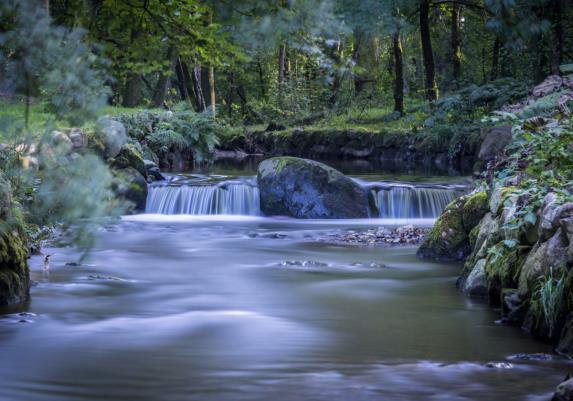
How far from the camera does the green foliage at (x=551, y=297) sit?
257 inches

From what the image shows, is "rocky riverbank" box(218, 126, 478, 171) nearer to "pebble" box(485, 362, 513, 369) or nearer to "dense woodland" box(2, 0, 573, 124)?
"dense woodland" box(2, 0, 573, 124)

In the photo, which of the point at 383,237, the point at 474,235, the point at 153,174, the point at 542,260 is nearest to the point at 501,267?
the point at 542,260

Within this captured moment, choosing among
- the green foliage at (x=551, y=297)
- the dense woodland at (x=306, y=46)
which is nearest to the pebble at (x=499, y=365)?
the green foliage at (x=551, y=297)

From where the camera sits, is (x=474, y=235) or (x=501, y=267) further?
(x=474, y=235)

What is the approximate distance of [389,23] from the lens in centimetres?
2511

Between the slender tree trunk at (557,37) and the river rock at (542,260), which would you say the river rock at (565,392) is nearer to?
the river rock at (542,260)

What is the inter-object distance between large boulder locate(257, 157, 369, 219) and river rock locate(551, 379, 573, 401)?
1117 cm

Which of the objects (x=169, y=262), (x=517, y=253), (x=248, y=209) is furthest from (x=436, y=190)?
(x=517, y=253)

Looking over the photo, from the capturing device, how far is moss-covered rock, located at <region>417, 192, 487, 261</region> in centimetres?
1045

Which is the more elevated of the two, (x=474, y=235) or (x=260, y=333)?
(x=474, y=235)

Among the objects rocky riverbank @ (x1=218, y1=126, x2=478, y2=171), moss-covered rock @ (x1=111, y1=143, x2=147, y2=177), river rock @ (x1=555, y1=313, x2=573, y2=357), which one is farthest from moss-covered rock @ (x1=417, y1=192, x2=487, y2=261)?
rocky riverbank @ (x1=218, y1=126, x2=478, y2=171)

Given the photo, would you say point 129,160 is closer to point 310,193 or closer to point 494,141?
point 310,193

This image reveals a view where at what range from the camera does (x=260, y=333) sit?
7.47 metres

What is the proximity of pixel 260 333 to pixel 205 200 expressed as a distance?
10285 millimetres
